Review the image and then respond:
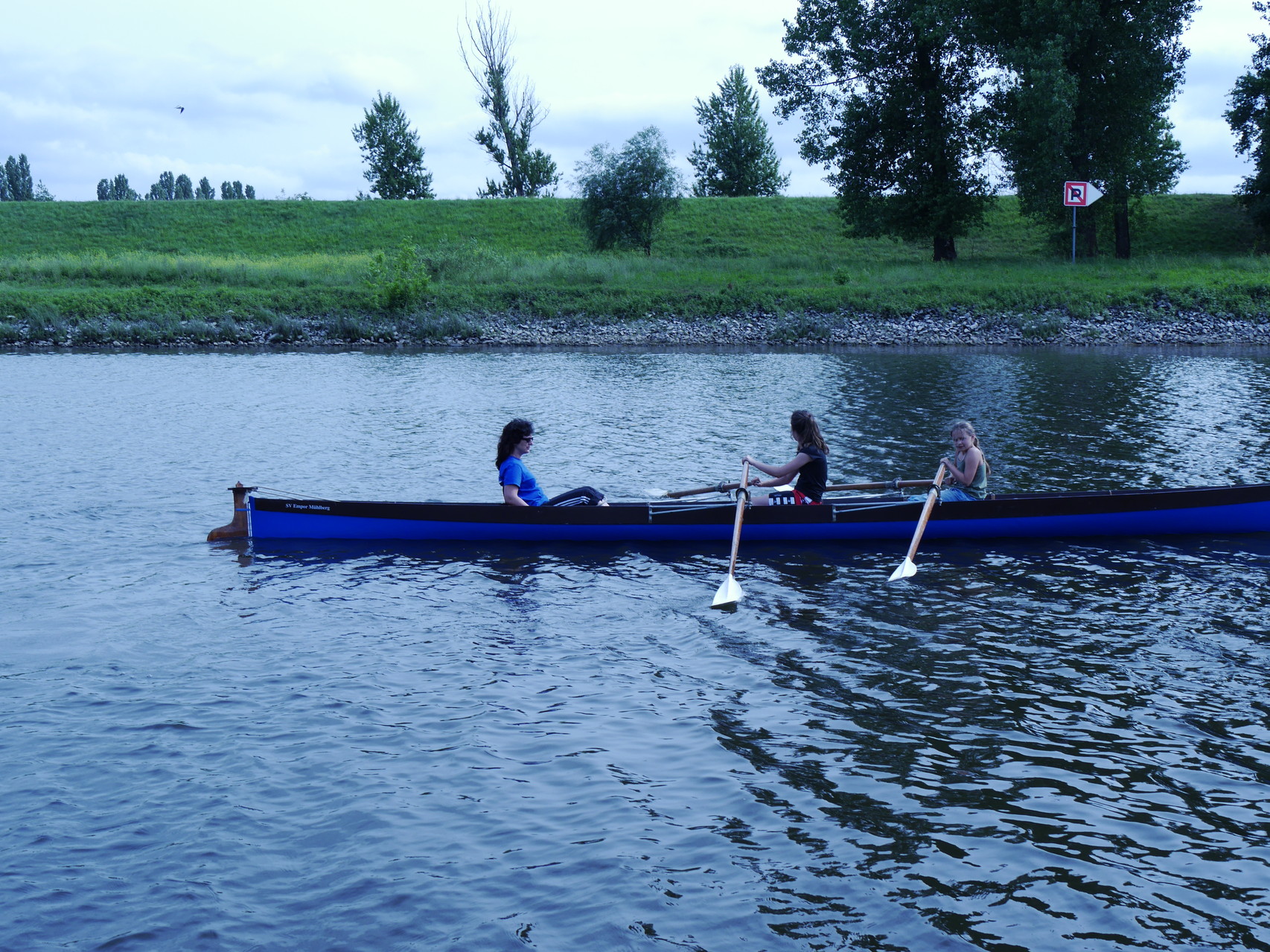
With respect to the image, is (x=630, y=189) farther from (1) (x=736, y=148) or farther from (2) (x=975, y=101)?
(1) (x=736, y=148)

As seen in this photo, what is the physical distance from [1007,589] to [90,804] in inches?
344

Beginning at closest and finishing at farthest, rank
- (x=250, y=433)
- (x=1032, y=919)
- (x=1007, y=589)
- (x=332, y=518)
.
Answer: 1. (x=1032, y=919)
2. (x=1007, y=589)
3. (x=332, y=518)
4. (x=250, y=433)

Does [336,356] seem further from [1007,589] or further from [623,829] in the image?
[623,829]

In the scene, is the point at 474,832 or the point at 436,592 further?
the point at 436,592

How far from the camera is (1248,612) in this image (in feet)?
34.3

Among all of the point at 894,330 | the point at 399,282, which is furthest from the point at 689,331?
the point at 399,282

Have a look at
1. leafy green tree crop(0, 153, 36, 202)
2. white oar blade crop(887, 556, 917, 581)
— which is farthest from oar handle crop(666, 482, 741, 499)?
leafy green tree crop(0, 153, 36, 202)

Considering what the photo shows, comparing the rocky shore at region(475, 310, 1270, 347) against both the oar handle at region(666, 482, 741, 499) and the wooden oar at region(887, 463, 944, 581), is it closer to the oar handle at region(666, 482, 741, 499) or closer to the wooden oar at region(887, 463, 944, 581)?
the oar handle at region(666, 482, 741, 499)

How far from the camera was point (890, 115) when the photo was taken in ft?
146

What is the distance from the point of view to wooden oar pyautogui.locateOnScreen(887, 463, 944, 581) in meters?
11.8

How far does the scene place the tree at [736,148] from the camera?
74188 millimetres

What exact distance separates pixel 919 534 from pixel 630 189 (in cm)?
4154

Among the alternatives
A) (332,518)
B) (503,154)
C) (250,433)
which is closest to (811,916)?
(332,518)

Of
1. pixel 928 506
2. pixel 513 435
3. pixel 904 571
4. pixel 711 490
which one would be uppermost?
pixel 513 435
